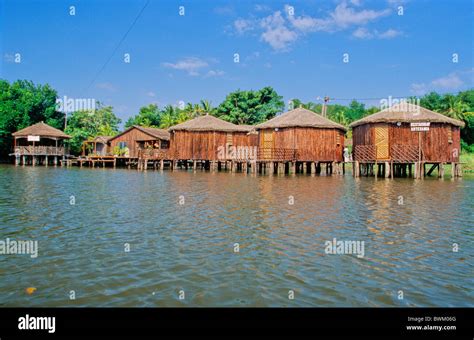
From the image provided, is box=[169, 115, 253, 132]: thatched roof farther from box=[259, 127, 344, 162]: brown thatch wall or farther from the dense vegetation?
the dense vegetation

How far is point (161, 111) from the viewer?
82.9 meters

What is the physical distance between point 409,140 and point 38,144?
46744 millimetres

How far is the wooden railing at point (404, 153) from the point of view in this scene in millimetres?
33531

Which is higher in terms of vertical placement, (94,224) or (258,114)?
(258,114)

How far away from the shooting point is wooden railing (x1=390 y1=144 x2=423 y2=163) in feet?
110

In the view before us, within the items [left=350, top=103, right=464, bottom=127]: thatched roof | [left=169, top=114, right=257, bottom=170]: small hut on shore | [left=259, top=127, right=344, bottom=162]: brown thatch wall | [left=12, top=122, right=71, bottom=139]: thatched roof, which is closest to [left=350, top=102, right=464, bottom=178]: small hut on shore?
[left=350, top=103, right=464, bottom=127]: thatched roof

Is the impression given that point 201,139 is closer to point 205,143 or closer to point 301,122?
point 205,143

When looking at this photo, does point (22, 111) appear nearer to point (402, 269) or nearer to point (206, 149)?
point (206, 149)

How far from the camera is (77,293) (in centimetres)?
632

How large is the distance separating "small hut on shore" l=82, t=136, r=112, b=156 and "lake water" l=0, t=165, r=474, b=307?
46216 millimetres

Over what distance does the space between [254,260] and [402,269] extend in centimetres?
282

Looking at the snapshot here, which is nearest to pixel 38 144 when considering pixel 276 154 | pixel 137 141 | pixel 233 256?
pixel 137 141

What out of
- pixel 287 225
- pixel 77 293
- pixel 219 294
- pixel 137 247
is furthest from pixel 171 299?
pixel 287 225
